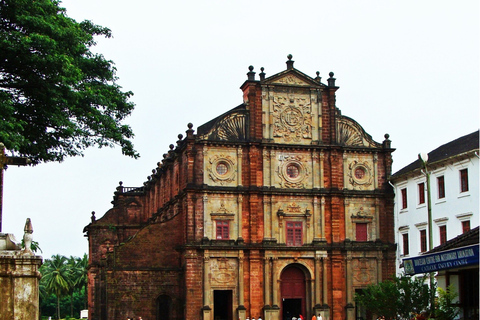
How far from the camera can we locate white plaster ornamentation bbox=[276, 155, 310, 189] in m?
48.8

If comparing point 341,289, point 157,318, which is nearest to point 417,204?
point 341,289

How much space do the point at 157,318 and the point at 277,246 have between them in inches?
341

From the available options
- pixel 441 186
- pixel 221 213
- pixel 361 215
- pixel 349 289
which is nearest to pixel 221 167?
pixel 221 213

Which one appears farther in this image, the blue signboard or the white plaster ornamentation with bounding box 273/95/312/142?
the white plaster ornamentation with bounding box 273/95/312/142

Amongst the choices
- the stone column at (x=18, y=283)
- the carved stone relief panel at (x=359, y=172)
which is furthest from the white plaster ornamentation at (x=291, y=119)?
the stone column at (x=18, y=283)

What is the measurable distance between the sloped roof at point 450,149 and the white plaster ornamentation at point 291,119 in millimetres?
6668

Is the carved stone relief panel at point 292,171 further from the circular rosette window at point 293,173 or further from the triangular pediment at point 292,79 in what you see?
the triangular pediment at point 292,79

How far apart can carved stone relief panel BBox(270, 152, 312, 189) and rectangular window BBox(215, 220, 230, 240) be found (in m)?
4.17

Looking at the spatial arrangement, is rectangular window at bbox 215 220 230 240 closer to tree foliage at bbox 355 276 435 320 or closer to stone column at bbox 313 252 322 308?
stone column at bbox 313 252 322 308

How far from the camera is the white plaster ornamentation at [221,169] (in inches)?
1871

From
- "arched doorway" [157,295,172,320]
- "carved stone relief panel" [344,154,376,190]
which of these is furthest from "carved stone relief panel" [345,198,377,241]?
"arched doorway" [157,295,172,320]

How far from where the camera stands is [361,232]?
1964 inches

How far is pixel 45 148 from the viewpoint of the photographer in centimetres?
2767

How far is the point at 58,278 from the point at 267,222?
46.6 metres
